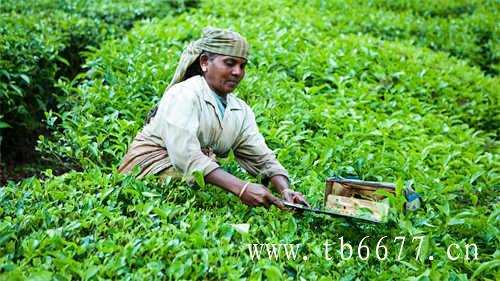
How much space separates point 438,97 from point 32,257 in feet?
15.1

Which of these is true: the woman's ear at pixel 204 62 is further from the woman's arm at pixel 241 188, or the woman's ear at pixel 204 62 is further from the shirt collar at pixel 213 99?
the woman's arm at pixel 241 188

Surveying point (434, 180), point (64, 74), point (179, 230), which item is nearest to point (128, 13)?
point (64, 74)

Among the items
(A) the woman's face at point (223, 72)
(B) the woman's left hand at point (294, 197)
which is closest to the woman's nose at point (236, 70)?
(A) the woman's face at point (223, 72)

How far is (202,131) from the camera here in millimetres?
2742

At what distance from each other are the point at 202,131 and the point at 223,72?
0.35 m

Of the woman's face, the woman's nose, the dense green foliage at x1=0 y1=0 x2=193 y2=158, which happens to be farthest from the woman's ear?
the dense green foliage at x1=0 y1=0 x2=193 y2=158

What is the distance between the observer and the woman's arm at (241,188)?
2521mm

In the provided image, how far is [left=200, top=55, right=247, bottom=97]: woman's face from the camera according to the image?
111 inches

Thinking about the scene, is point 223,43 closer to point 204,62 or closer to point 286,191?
point 204,62

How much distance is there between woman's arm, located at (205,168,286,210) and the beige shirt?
0.15ft

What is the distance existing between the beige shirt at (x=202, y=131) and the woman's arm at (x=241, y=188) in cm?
Result: 5

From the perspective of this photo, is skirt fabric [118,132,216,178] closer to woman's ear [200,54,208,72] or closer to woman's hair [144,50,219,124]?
woman's hair [144,50,219,124]

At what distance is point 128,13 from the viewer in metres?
7.77

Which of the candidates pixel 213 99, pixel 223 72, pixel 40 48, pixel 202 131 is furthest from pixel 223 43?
pixel 40 48
